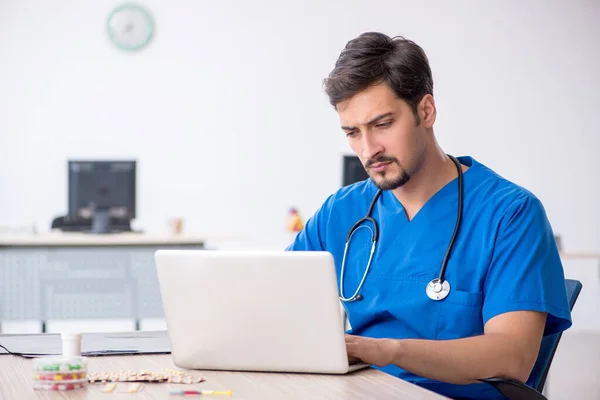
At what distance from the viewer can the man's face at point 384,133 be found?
1586 mm

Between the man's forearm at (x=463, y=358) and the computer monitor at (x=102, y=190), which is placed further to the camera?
the computer monitor at (x=102, y=190)

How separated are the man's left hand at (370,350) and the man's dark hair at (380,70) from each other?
1.69 feet

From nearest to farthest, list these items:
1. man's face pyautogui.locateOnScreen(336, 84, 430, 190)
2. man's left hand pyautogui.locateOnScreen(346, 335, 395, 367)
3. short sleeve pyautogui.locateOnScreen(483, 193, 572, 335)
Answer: man's left hand pyautogui.locateOnScreen(346, 335, 395, 367), short sleeve pyautogui.locateOnScreen(483, 193, 572, 335), man's face pyautogui.locateOnScreen(336, 84, 430, 190)

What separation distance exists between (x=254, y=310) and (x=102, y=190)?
11.0ft

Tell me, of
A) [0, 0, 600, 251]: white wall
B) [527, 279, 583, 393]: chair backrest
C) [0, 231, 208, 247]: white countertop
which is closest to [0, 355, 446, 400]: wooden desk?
[527, 279, 583, 393]: chair backrest

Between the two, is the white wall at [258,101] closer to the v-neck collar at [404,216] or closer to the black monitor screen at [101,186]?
the black monitor screen at [101,186]

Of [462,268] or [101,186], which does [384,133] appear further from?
[101,186]

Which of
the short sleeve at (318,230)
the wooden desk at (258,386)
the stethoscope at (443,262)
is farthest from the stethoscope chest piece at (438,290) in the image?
the short sleeve at (318,230)

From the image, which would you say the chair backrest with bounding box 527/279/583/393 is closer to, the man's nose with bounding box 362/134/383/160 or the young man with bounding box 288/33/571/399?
the young man with bounding box 288/33/571/399

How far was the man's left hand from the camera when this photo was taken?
1.32 metres

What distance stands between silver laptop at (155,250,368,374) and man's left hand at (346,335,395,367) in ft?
0.07

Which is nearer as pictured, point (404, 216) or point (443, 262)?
point (443, 262)

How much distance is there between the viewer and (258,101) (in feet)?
19.7

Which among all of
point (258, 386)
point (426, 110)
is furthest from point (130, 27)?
point (258, 386)
